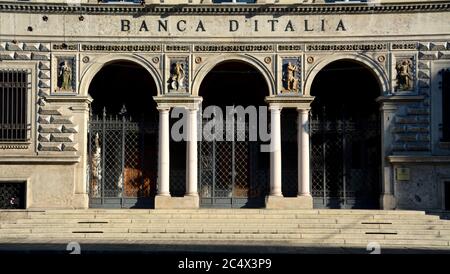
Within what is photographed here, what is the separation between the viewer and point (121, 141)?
100 feet

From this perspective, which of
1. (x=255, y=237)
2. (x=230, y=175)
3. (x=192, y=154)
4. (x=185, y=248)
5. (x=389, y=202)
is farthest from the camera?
(x=230, y=175)

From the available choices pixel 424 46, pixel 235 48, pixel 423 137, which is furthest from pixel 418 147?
pixel 235 48

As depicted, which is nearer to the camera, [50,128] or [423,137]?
[423,137]

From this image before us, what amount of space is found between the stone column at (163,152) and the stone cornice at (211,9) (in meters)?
4.06

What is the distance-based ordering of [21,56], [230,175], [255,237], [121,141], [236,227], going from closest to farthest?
[255,237] → [236,227] → [21,56] → [121,141] → [230,175]

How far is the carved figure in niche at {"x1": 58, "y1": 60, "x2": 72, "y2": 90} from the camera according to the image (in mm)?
28672

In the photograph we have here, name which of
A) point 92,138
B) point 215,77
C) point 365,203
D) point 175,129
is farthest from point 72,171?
point 365,203

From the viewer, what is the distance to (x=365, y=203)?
30.2 metres

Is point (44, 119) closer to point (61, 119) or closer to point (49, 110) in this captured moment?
point (49, 110)

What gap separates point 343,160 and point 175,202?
7.63 meters

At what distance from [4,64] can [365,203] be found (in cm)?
1599

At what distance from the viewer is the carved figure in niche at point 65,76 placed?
94.1 ft

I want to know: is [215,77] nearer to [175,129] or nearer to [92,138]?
[175,129]

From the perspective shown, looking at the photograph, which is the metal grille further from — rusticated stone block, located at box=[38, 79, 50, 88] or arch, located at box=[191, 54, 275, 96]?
arch, located at box=[191, 54, 275, 96]
